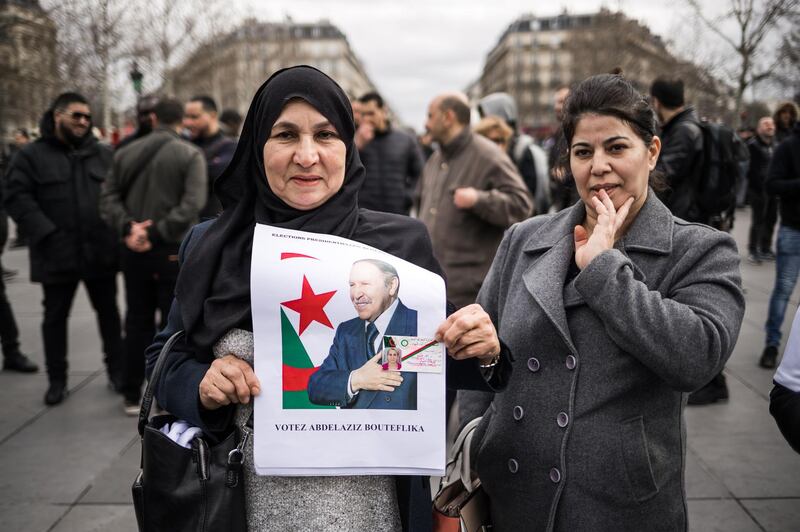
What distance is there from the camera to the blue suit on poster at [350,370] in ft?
5.13

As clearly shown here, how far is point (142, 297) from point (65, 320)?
86cm

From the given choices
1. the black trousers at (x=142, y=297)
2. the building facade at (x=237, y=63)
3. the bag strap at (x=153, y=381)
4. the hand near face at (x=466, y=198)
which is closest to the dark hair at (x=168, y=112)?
the black trousers at (x=142, y=297)

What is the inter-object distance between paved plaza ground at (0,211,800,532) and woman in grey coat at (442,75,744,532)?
2015 millimetres

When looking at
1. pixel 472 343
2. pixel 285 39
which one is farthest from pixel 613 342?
pixel 285 39

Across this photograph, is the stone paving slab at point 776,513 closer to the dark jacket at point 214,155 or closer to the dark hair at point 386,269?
the dark hair at point 386,269

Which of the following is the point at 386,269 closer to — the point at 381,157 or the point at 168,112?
the point at 168,112

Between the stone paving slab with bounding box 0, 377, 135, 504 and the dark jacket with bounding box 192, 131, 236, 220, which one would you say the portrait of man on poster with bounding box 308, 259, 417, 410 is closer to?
the stone paving slab with bounding box 0, 377, 135, 504

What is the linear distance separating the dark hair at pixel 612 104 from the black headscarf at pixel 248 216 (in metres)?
0.66

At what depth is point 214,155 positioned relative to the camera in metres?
6.30

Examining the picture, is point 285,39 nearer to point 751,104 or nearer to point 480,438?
point 751,104

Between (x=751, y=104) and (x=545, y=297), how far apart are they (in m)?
21.9

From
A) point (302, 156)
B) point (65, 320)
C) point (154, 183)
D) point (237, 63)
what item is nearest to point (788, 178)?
point (154, 183)

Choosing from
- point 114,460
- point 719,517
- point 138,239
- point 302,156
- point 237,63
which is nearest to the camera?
point 302,156

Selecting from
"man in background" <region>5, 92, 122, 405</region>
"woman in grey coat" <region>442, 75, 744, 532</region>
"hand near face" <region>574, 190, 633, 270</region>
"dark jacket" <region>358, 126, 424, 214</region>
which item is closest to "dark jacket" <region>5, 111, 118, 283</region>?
"man in background" <region>5, 92, 122, 405</region>
